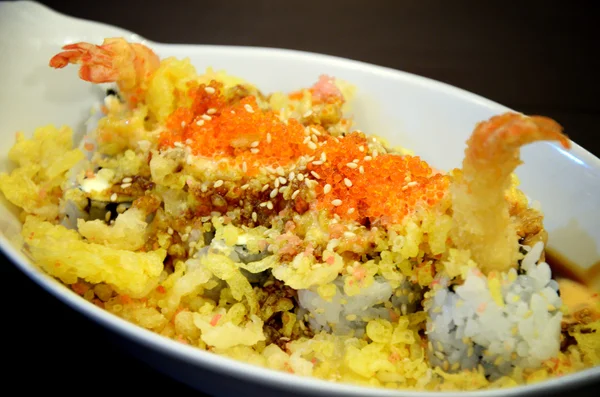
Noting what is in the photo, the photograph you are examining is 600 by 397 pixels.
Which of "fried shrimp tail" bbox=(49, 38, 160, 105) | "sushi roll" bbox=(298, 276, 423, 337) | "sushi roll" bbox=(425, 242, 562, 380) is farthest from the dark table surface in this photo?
"sushi roll" bbox=(298, 276, 423, 337)

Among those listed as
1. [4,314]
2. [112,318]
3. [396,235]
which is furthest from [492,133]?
[4,314]

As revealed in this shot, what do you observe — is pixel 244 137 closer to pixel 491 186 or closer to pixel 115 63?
pixel 115 63

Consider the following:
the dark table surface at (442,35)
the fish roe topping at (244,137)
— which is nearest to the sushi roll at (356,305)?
the fish roe topping at (244,137)

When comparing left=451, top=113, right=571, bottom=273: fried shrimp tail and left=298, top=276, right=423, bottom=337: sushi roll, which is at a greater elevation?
left=451, top=113, right=571, bottom=273: fried shrimp tail

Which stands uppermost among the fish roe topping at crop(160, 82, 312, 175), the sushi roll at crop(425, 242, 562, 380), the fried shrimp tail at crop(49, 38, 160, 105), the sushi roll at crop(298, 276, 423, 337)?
the fried shrimp tail at crop(49, 38, 160, 105)

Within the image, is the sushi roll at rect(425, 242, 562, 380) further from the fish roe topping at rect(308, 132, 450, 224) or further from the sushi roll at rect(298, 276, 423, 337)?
the fish roe topping at rect(308, 132, 450, 224)

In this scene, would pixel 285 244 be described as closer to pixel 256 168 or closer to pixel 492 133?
pixel 256 168

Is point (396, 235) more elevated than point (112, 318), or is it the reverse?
point (396, 235)

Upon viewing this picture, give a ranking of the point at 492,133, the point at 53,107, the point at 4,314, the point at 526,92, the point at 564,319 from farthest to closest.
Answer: the point at 526,92, the point at 53,107, the point at 4,314, the point at 564,319, the point at 492,133
